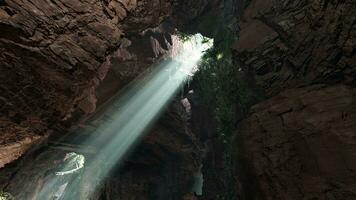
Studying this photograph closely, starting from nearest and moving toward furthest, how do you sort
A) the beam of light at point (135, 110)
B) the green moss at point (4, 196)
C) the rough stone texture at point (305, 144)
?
the rough stone texture at point (305, 144)
the green moss at point (4, 196)
the beam of light at point (135, 110)

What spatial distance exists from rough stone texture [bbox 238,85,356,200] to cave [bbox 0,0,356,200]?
0.03 m

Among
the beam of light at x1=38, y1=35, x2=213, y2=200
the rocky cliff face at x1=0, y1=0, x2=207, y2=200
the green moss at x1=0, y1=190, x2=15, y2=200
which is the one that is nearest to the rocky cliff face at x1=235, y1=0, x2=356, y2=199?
the rocky cliff face at x1=0, y1=0, x2=207, y2=200

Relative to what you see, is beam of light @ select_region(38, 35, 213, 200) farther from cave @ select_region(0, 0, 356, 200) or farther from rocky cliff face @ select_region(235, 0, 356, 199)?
rocky cliff face @ select_region(235, 0, 356, 199)

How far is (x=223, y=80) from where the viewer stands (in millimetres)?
16531

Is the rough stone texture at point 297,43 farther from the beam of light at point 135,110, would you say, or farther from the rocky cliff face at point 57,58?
the beam of light at point 135,110

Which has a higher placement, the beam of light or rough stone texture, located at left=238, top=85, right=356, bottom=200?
the beam of light

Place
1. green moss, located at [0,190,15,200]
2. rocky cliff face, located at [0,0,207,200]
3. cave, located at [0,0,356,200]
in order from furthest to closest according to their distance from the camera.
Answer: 1. green moss, located at [0,190,15,200]
2. cave, located at [0,0,356,200]
3. rocky cliff face, located at [0,0,207,200]

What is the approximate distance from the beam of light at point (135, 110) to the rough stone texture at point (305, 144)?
9707mm

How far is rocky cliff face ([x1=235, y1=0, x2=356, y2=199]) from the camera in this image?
9117 millimetres

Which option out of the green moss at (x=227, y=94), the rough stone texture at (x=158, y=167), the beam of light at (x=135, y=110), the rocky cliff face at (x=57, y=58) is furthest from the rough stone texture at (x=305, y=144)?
the rough stone texture at (x=158, y=167)

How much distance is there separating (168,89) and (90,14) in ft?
41.3

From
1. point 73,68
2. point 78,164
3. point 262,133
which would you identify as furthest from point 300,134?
point 78,164

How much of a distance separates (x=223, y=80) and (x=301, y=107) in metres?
6.53

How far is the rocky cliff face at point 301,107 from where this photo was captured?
9117 millimetres
